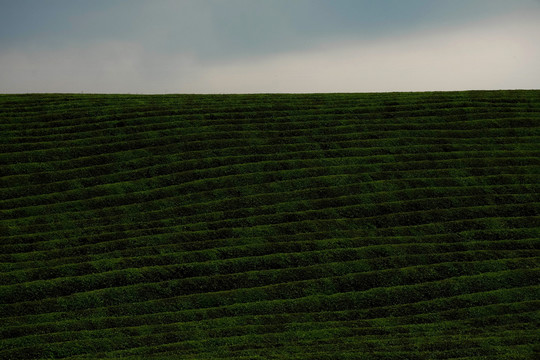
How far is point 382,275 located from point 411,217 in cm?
370

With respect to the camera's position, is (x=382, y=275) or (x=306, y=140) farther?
(x=306, y=140)

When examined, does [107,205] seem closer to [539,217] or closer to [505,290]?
[505,290]

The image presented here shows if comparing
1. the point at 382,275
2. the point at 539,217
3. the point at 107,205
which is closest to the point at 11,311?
the point at 107,205

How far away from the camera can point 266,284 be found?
18203 mm

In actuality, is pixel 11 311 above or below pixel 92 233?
below

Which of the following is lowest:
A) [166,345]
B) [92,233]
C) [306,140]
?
[166,345]

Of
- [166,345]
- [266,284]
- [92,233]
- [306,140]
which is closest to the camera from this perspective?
[166,345]

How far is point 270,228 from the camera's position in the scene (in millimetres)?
20734

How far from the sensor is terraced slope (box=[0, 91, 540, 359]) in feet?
52.3

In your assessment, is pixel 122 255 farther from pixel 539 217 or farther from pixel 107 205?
pixel 539 217

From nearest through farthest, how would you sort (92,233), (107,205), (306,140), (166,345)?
(166,345), (92,233), (107,205), (306,140)

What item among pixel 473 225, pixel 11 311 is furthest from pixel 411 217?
pixel 11 311

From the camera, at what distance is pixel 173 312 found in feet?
55.4

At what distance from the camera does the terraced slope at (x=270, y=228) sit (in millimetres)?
15953
